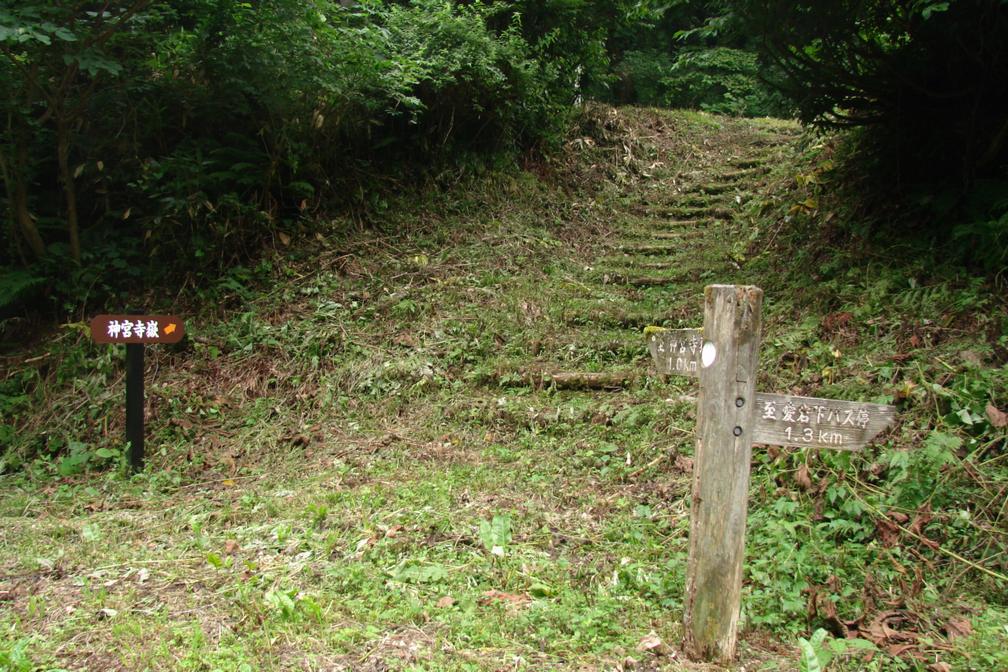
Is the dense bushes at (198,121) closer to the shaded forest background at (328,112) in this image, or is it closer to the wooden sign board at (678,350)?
the shaded forest background at (328,112)

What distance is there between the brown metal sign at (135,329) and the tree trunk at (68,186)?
9.99ft

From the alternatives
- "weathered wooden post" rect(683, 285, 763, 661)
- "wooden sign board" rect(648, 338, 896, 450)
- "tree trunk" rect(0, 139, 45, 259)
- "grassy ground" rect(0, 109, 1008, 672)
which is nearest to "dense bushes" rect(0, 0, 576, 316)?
"tree trunk" rect(0, 139, 45, 259)

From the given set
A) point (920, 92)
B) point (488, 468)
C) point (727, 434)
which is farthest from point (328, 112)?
point (727, 434)

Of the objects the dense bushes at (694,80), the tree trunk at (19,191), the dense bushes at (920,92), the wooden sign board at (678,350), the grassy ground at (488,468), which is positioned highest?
the dense bushes at (694,80)

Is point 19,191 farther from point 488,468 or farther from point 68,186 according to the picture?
point 488,468

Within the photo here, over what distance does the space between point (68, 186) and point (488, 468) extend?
20.6 ft

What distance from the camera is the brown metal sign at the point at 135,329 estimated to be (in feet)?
19.2

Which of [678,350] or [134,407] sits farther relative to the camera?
[134,407]

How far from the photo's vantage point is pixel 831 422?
9.68ft

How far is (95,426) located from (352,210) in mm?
4212

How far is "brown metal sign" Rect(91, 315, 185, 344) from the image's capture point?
5867mm

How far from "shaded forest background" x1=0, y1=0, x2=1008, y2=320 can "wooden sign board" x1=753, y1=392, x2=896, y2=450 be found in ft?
11.4

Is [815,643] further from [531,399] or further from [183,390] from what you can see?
[183,390]

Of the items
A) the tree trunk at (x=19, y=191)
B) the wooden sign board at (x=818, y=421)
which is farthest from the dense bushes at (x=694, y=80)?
the wooden sign board at (x=818, y=421)
